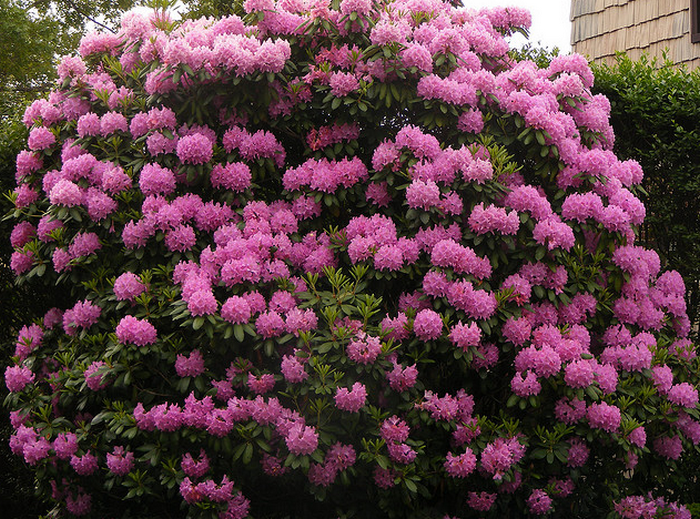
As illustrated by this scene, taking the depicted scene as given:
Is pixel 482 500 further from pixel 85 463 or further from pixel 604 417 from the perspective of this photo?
pixel 85 463

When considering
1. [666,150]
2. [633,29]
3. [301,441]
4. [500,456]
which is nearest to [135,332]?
[301,441]

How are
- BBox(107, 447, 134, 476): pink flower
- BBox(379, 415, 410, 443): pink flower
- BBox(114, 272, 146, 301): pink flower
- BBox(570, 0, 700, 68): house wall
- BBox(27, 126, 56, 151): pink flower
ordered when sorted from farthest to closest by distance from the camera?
BBox(570, 0, 700, 68): house wall → BBox(27, 126, 56, 151): pink flower → BBox(114, 272, 146, 301): pink flower → BBox(107, 447, 134, 476): pink flower → BBox(379, 415, 410, 443): pink flower

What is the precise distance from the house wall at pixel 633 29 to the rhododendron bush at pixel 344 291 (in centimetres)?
493

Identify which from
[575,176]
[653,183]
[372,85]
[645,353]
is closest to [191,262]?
[372,85]

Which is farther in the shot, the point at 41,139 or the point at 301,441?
the point at 41,139

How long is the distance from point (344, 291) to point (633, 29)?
7037mm

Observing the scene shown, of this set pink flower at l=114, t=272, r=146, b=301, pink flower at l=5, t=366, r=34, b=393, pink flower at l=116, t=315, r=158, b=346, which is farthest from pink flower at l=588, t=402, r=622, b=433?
pink flower at l=5, t=366, r=34, b=393

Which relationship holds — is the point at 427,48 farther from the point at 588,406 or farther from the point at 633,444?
the point at 633,444

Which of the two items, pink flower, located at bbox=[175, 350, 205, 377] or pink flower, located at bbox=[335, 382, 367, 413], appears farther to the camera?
pink flower, located at bbox=[175, 350, 205, 377]

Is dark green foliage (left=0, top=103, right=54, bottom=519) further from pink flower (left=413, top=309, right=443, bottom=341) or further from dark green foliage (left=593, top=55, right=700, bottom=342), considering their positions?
dark green foliage (left=593, top=55, right=700, bottom=342)

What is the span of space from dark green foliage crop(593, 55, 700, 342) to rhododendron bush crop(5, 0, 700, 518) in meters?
0.80

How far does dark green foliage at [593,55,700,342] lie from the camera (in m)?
4.71

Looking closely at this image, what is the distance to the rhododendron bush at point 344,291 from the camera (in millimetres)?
3203

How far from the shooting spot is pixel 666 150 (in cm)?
470
